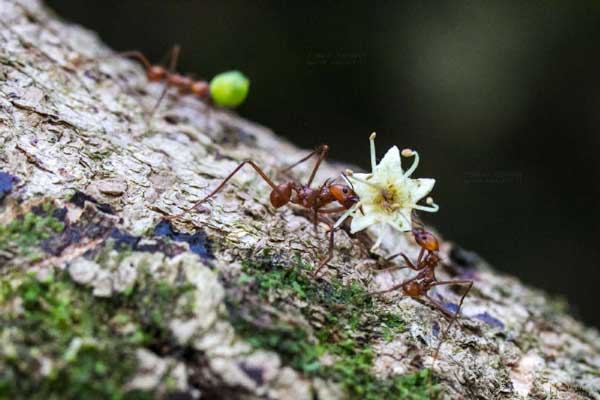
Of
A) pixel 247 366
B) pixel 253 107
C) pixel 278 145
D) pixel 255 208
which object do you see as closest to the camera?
pixel 247 366

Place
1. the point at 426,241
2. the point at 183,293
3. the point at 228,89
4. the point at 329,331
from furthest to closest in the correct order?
the point at 228,89
the point at 426,241
the point at 329,331
the point at 183,293

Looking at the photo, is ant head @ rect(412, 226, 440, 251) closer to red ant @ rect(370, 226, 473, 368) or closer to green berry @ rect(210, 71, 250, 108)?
red ant @ rect(370, 226, 473, 368)

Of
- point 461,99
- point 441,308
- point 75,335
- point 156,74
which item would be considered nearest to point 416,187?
point 441,308

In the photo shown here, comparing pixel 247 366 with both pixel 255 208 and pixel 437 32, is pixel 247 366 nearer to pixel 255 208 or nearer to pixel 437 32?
pixel 255 208

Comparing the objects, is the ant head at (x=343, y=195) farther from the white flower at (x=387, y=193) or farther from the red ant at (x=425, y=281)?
the red ant at (x=425, y=281)

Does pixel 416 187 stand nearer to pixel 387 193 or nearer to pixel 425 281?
pixel 387 193

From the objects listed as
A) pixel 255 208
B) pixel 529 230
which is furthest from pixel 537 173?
pixel 255 208

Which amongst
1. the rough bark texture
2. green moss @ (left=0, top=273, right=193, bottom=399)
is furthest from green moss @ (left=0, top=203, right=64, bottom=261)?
green moss @ (left=0, top=273, right=193, bottom=399)
